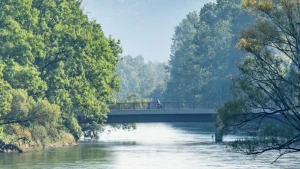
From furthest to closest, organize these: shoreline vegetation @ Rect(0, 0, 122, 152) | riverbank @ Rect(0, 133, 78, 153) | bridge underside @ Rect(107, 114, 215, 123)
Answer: bridge underside @ Rect(107, 114, 215, 123)
riverbank @ Rect(0, 133, 78, 153)
shoreline vegetation @ Rect(0, 0, 122, 152)

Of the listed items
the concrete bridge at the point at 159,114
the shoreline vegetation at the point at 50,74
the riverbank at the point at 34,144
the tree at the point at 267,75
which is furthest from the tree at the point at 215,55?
the tree at the point at 267,75

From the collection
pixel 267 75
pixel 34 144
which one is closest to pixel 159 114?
pixel 34 144

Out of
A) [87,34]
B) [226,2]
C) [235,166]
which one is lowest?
[235,166]

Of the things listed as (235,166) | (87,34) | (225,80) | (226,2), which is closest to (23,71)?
(87,34)

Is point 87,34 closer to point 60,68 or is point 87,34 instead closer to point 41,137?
point 60,68

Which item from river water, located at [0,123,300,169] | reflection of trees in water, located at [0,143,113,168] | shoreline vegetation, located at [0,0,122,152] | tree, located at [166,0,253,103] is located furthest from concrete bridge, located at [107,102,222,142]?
tree, located at [166,0,253,103]

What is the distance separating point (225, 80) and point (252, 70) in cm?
11566

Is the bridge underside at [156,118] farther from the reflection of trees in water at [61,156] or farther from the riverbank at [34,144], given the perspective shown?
the reflection of trees in water at [61,156]

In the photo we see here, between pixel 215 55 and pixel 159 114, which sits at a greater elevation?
pixel 215 55

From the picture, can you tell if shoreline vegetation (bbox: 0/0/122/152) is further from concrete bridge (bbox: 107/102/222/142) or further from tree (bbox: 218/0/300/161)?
tree (bbox: 218/0/300/161)

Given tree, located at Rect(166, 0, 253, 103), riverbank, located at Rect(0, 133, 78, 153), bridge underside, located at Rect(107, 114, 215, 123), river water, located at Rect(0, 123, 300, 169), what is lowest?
river water, located at Rect(0, 123, 300, 169)

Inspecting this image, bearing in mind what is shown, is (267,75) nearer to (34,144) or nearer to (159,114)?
(34,144)

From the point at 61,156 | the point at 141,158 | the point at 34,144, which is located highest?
the point at 34,144

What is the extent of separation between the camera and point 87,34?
118 metres
